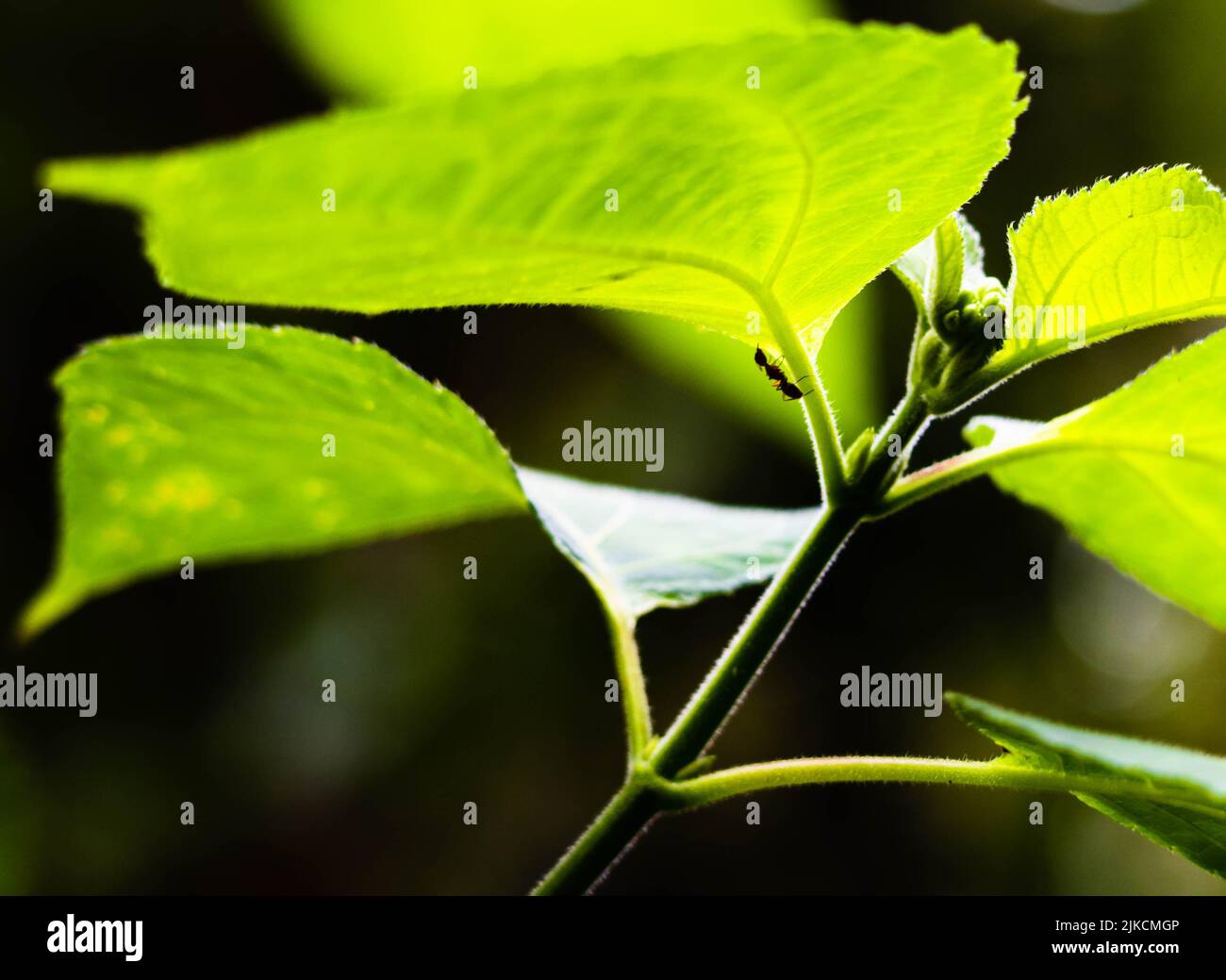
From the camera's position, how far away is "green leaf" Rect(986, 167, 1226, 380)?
18.6 inches

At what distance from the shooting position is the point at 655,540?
74 cm

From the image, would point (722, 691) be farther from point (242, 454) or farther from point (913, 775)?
point (242, 454)

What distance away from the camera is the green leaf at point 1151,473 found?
1.54ft

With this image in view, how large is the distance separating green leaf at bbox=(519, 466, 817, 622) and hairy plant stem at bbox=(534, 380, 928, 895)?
0.39 ft

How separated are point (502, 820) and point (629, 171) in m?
1.94

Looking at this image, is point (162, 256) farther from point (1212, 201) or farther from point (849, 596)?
point (849, 596)

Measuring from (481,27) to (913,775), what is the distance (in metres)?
0.84

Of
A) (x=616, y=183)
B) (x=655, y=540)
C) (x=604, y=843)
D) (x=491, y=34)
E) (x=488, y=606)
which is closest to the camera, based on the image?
(x=616, y=183)

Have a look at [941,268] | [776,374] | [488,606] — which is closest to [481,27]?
[776,374]

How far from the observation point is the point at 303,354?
1.50 ft
